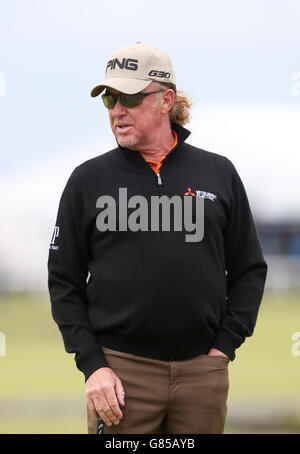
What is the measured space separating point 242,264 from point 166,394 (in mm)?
677

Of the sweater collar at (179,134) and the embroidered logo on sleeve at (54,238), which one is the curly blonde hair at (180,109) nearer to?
the sweater collar at (179,134)

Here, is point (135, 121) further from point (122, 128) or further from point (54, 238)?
point (54, 238)

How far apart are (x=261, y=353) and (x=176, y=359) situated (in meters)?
11.8

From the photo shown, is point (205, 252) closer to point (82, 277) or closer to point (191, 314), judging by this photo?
point (191, 314)

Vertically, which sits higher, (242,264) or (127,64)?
(127,64)

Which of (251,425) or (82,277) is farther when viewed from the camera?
(251,425)

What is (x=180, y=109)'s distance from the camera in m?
3.53

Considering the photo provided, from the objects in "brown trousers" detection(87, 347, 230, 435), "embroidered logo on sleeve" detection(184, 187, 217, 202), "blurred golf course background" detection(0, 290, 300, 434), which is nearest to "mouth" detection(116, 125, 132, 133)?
"embroidered logo on sleeve" detection(184, 187, 217, 202)

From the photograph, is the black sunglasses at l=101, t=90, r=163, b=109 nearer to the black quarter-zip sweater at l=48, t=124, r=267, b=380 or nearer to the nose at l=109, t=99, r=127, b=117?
the nose at l=109, t=99, r=127, b=117

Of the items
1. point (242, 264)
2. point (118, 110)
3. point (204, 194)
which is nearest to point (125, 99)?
point (118, 110)

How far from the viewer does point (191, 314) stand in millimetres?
3156

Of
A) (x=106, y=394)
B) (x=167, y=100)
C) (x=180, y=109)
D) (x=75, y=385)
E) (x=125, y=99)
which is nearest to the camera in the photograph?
(x=106, y=394)
